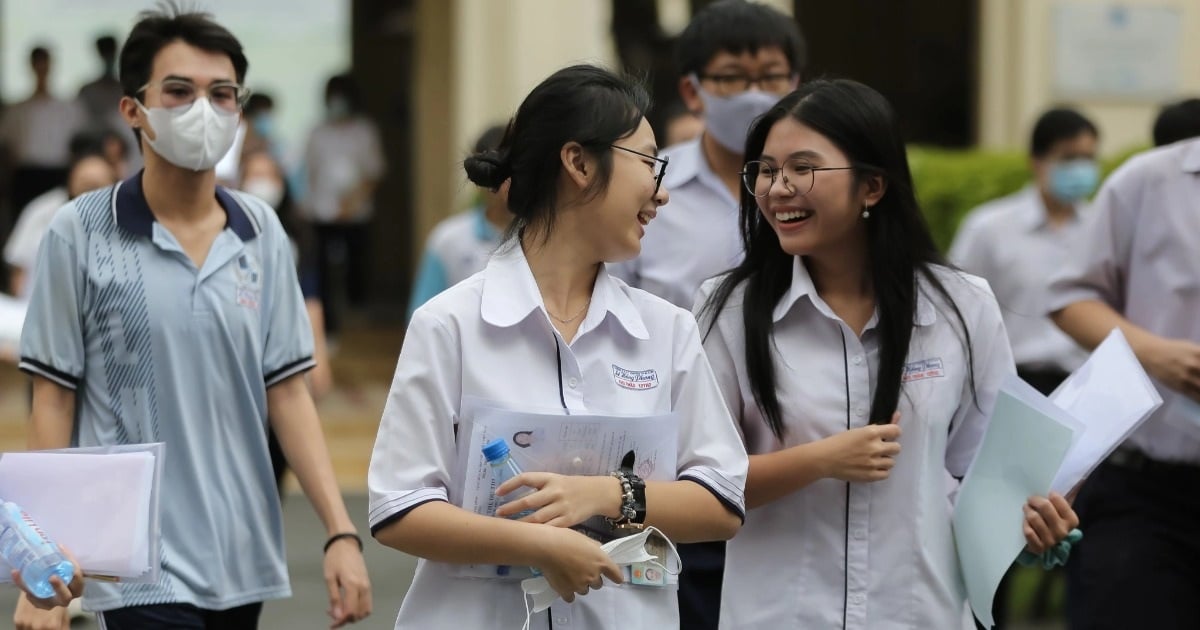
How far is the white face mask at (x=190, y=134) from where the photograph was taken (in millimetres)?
4211

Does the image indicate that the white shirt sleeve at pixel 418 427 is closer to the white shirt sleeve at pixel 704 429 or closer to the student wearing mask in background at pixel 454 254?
the white shirt sleeve at pixel 704 429

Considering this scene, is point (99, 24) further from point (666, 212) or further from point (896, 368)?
point (896, 368)

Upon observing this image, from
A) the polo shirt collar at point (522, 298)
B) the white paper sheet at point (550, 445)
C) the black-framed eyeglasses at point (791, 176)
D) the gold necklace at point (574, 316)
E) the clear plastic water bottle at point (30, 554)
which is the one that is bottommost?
the clear plastic water bottle at point (30, 554)

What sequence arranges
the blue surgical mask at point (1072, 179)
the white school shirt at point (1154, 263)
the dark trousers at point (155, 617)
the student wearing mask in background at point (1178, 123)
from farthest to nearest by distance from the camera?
the blue surgical mask at point (1072, 179), the student wearing mask in background at point (1178, 123), the white school shirt at point (1154, 263), the dark trousers at point (155, 617)

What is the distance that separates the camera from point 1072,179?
787cm

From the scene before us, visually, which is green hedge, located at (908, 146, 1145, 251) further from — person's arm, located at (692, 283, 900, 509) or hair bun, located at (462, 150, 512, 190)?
hair bun, located at (462, 150, 512, 190)

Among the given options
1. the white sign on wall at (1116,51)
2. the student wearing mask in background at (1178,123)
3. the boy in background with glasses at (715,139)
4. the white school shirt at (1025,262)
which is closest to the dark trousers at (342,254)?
the white sign on wall at (1116,51)

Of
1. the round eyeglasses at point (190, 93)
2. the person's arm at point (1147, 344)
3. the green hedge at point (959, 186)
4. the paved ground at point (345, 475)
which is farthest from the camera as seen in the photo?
the green hedge at point (959, 186)

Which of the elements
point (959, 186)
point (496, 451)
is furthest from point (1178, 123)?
point (959, 186)

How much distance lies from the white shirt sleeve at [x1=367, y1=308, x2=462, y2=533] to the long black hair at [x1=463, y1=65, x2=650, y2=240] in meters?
0.31

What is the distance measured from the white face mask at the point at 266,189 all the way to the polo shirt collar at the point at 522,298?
557 cm

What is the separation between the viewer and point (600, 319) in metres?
3.34

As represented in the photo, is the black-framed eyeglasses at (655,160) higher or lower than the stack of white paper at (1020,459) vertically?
higher

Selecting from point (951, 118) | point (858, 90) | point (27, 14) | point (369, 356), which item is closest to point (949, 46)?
point (951, 118)
